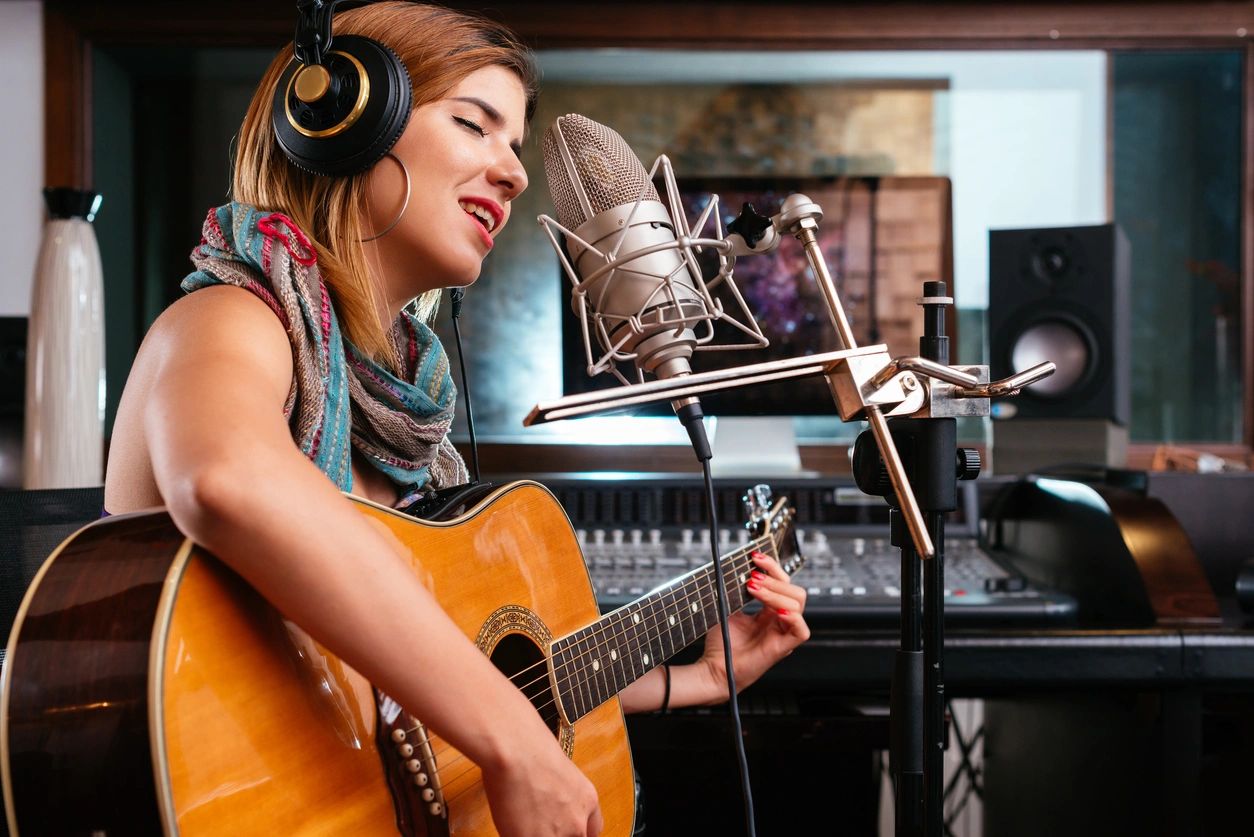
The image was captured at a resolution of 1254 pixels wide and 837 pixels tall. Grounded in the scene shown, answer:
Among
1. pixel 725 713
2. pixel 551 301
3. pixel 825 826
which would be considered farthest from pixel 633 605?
pixel 551 301

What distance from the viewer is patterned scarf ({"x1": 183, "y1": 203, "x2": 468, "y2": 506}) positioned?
2.70 ft

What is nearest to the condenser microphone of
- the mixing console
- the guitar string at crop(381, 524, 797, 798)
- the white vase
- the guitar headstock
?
the guitar string at crop(381, 524, 797, 798)

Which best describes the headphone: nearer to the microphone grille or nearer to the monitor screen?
the microphone grille

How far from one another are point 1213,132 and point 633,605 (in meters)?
2.07

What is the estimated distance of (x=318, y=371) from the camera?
849 mm

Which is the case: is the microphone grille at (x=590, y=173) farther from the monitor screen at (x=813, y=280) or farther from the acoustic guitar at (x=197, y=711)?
the monitor screen at (x=813, y=280)

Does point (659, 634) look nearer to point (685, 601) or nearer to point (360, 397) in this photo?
point (685, 601)

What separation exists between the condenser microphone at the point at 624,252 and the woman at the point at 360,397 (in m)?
0.16

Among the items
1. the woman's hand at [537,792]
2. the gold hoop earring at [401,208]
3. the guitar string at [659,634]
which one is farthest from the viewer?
the gold hoop earring at [401,208]

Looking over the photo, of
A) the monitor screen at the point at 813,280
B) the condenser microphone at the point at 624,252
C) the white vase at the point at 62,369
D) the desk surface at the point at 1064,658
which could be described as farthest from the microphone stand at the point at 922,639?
the white vase at the point at 62,369

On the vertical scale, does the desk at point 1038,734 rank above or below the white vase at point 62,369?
below

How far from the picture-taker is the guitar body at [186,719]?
60 centimetres

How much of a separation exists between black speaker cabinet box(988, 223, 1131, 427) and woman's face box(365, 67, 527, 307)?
113 centimetres

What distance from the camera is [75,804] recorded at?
1.97 feet
